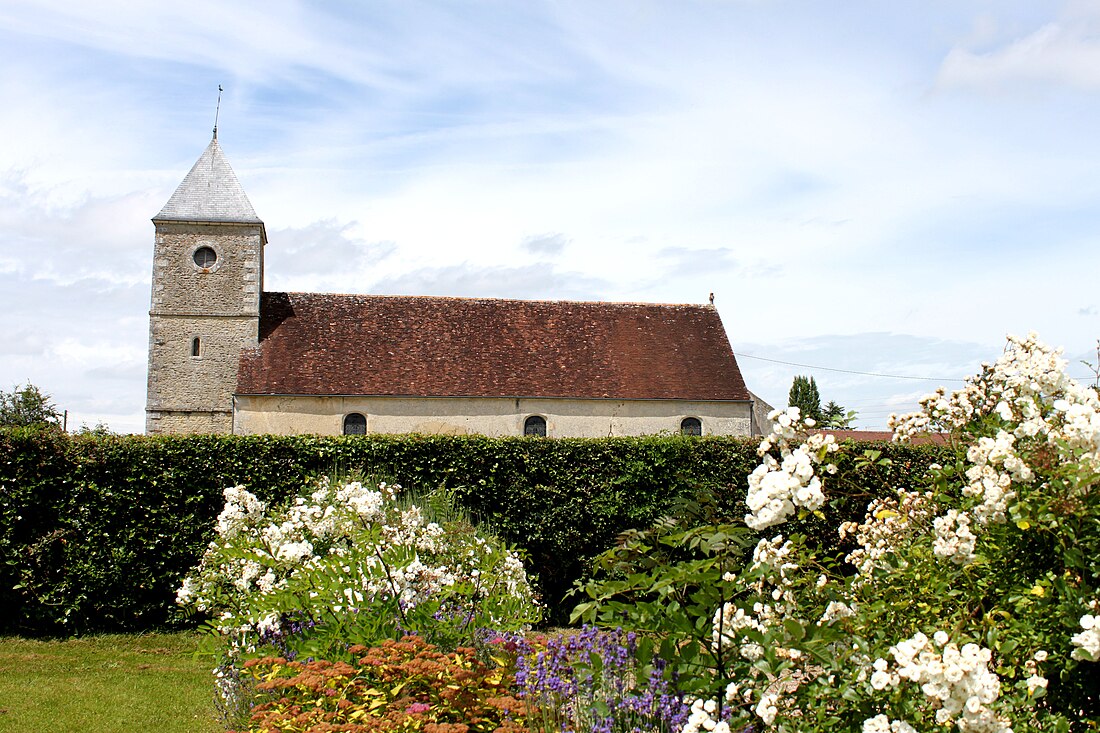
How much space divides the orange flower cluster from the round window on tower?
23279 mm

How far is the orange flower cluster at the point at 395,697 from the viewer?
450cm

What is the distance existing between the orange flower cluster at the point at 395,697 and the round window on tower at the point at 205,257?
2328 centimetres

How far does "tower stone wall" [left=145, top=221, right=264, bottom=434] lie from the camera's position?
82.8ft

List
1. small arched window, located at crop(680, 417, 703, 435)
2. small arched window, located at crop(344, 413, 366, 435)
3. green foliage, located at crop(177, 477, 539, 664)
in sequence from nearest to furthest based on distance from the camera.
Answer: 1. green foliage, located at crop(177, 477, 539, 664)
2. small arched window, located at crop(344, 413, 366, 435)
3. small arched window, located at crop(680, 417, 703, 435)

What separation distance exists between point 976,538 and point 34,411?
42388mm

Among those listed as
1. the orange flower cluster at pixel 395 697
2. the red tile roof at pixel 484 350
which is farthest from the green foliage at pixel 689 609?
the red tile roof at pixel 484 350

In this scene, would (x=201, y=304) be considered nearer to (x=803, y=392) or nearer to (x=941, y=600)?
(x=941, y=600)

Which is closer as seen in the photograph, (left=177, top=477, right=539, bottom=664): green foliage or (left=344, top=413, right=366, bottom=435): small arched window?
(left=177, top=477, right=539, bottom=664): green foliage

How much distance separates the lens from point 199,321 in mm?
25688

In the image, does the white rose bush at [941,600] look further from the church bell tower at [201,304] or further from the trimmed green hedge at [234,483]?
the church bell tower at [201,304]

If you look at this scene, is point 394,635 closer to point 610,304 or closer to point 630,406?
point 630,406

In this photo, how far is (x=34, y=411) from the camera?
3891 cm

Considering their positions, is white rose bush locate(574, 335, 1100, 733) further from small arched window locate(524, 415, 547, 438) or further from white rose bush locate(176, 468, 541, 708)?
small arched window locate(524, 415, 547, 438)

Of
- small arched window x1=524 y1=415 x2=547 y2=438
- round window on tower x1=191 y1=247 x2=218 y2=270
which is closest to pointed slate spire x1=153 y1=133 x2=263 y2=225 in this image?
round window on tower x1=191 y1=247 x2=218 y2=270
